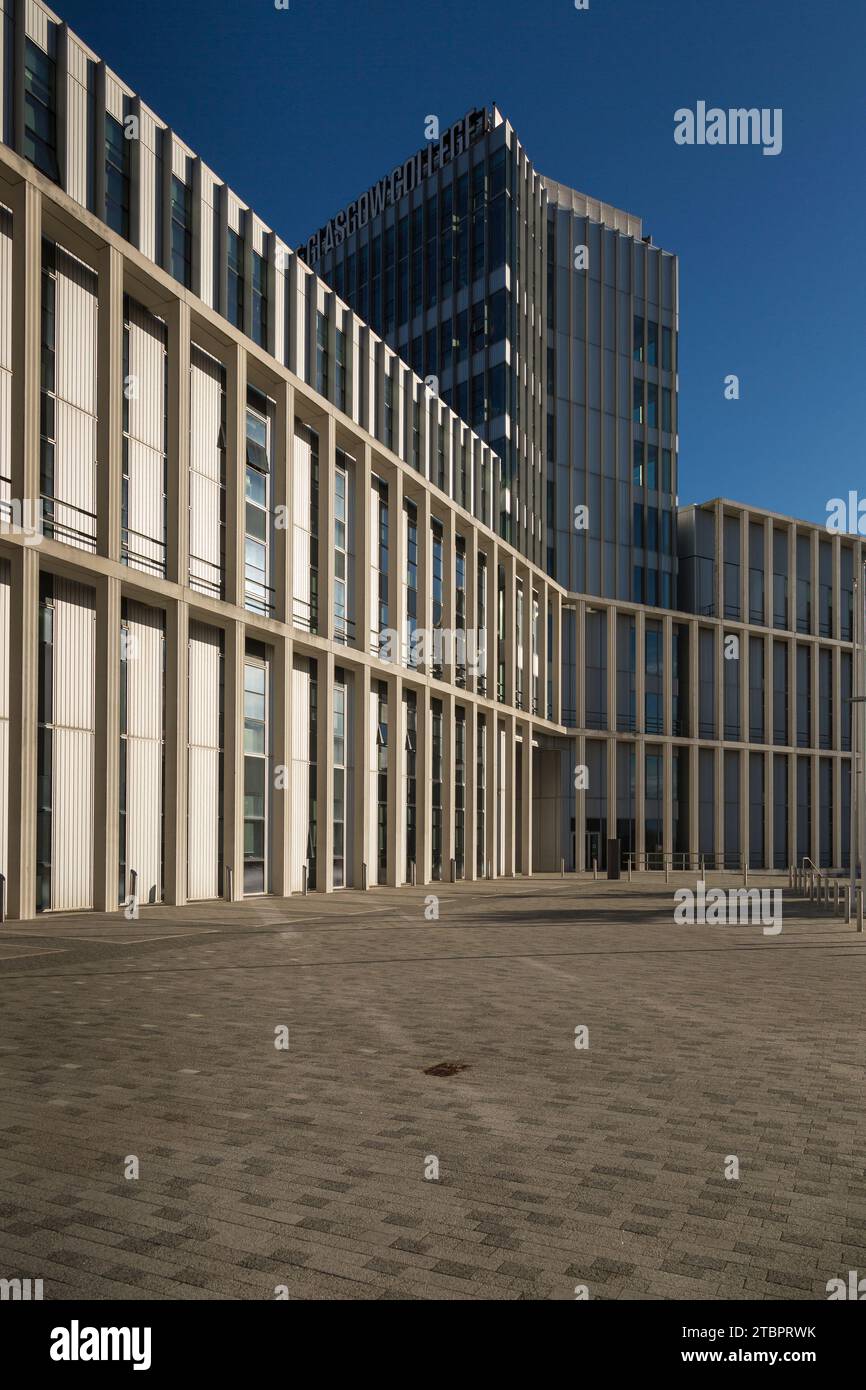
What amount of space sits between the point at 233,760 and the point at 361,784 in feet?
24.4

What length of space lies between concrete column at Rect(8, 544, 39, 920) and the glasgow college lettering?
47.1 metres

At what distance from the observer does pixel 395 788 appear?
35031 millimetres

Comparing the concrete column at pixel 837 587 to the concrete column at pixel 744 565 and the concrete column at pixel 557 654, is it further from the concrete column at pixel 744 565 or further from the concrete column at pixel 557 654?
the concrete column at pixel 557 654

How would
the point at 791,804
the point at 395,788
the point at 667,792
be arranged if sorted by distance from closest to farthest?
the point at 395,788, the point at 667,792, the point at 791,804

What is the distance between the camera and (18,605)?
62.4 ft

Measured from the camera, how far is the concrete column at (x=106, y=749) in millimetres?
20906

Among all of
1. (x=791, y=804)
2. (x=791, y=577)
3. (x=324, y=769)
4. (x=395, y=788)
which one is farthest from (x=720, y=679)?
(x=324, y=769)

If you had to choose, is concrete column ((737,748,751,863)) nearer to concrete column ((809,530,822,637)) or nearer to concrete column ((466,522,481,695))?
concrete column ((809,530,822,637))

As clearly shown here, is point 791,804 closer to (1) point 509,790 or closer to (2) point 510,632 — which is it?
(1) point 509,790

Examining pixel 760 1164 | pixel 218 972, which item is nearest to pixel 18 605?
pixel 218 972

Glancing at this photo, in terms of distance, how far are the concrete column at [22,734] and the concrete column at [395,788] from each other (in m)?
16.8

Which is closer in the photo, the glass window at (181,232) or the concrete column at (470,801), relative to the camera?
the glass window at (181,232)

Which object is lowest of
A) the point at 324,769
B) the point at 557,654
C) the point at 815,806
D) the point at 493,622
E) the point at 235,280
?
the point at 815,806

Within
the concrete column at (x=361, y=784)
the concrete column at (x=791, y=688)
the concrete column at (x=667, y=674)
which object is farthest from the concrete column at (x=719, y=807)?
the concrete column at (x=361, y=784)
